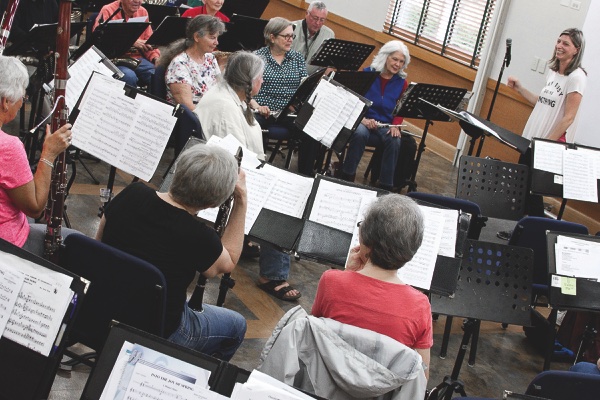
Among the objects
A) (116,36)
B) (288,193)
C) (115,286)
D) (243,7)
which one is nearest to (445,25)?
(243,7)

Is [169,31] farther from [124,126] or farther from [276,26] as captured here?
[124,126]

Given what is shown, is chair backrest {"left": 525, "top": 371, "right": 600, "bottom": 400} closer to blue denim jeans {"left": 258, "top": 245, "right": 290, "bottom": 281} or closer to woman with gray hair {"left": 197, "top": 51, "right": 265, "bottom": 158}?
blue denim jeans {"left": 258, "top": 245, "right": 290, "bottom": 281}

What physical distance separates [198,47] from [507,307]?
10.1ft

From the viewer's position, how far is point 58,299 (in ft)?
7.69

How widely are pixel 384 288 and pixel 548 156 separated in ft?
10.8

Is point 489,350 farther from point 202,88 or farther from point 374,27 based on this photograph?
point 374,27

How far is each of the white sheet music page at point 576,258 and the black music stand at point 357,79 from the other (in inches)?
114

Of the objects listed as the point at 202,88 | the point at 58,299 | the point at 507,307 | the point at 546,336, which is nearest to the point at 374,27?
the point at 202,88

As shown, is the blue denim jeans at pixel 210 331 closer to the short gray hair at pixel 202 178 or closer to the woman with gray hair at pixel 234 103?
the short gray hair at pixel 202 178

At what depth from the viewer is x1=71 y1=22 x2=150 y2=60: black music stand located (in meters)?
5.87

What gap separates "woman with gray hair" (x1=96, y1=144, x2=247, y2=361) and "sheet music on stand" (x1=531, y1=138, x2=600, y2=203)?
3156 millimetres

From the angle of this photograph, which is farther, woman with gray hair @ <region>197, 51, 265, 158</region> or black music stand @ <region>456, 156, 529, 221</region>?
black music stand @ <region>456, 156, 529, 221</region>

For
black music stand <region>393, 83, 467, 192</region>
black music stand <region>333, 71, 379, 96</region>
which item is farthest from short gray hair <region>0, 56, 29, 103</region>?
black music stand <region>393, 83, 467, 192</region>

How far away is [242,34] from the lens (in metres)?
8.08
